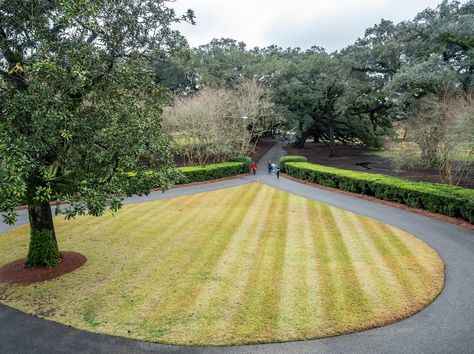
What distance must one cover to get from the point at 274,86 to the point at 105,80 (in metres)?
37.3

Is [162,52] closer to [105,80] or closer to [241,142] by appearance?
[105,80]

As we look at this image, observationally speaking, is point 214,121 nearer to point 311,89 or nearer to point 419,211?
point 311,89

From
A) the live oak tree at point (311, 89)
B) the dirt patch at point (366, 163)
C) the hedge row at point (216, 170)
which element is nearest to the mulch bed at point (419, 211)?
the dirt patch at point (366, 163)

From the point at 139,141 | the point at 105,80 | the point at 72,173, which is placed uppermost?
the point at 105,80

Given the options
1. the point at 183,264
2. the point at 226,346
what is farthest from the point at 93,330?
the point at 183,264

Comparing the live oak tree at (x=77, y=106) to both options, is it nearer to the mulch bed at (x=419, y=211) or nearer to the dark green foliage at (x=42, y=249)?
the dark green foliage at (x=42, y=249)

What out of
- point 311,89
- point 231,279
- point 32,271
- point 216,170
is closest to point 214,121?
point 216,170

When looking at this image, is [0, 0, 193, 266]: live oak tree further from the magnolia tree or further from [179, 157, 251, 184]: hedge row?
the magnolia tree

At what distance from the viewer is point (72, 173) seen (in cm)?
937

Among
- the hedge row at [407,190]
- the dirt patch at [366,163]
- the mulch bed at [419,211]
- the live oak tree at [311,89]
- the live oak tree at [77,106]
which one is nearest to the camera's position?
the live oak tree at [77,106]

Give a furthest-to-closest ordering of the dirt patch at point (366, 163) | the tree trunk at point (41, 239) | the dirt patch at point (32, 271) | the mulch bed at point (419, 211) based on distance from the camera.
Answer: the dirt patch at point (366, 163)
the mulch bed at point (419, 211)
the tree trunk at point (41, 239)
the dirt patch at point (32, 271)

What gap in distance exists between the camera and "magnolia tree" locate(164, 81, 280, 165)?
105 feet

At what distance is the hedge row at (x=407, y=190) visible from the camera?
1508 cm

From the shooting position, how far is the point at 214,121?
32469mm
